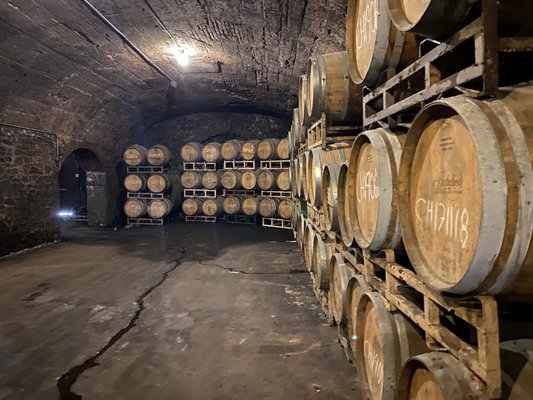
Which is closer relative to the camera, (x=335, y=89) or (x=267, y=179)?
(x=335, y=89)

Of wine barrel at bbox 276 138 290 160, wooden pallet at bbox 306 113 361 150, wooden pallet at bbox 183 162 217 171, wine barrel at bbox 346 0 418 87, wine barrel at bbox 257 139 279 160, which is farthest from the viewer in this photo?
wooden pallet at bbox 183 162 217 171

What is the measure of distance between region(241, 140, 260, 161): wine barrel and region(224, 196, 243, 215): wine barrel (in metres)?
1.48

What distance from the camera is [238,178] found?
37.3ft

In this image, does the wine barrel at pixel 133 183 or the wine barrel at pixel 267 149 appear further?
the wine barrel at pixel 133 183

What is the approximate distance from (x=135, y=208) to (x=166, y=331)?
28.4 ft

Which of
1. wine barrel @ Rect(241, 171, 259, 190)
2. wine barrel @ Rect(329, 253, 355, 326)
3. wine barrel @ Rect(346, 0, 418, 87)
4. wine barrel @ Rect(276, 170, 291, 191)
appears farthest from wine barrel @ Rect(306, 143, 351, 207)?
wine barrel @ Rect(241, 171, 259, 190)

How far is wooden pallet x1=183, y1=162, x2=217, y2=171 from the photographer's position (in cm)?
1205

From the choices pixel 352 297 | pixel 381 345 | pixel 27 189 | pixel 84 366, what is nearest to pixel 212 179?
pixel 27 189

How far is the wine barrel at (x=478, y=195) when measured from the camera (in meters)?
1.06

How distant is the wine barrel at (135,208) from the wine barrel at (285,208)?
16.2 ft

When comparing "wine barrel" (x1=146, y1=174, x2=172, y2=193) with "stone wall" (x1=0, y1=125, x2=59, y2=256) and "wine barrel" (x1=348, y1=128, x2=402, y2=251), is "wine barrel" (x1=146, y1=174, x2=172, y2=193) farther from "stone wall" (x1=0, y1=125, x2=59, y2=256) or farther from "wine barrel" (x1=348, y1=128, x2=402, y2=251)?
→ "wine barrel" (x1=348, y1=128, x2=402, y2=251)

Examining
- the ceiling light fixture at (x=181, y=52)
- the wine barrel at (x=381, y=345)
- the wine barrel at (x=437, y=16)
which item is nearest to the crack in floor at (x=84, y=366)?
the wine barrel at (x=381, y=345)

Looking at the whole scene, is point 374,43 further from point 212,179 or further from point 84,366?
point 212,179

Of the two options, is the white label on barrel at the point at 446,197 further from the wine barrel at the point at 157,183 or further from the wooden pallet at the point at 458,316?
the wine barrel at the point at 157,183
